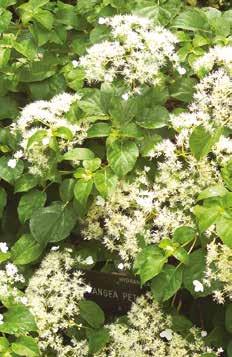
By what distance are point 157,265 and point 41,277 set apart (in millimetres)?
350

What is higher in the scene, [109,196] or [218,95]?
[218,95]

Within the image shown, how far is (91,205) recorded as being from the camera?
1.78m

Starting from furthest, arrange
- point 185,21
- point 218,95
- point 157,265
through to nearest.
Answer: point 185,21
point 218,95
point 157,265

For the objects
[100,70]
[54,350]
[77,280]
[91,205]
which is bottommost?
[54,350]

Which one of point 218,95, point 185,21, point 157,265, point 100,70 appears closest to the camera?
point 157,265

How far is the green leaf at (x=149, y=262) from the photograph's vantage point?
1563 millimetres

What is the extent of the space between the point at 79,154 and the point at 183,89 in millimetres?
385

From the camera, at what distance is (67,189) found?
1.78 meters

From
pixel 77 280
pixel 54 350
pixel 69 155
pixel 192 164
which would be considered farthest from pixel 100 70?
pixel 54 350

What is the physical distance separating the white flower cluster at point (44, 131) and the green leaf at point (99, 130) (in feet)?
0.12

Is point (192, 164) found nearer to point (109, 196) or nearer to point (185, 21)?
point (109, 196)

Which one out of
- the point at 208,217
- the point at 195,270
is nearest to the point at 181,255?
the point at 195,270

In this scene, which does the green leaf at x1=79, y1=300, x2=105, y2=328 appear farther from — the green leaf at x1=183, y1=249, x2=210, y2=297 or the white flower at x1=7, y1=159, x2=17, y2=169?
the white flower at x1=7, y1=159, x2=17, y2=169

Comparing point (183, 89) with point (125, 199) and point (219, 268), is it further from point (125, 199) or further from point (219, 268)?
point (219, 268)
